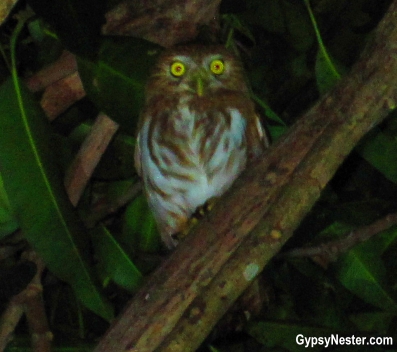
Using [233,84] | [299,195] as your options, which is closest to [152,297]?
[299,195]

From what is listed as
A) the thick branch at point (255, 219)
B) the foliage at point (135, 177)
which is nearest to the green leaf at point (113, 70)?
the foliage at point (135, 177)

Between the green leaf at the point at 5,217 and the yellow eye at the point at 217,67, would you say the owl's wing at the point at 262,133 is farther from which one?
the green leaf at the point at 5,217

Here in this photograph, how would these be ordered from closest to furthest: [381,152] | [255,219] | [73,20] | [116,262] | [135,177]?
[255,219], [73,20], [381,152], [116,262], [135,177]

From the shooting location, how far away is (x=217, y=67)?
208cm

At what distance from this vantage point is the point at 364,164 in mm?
2189

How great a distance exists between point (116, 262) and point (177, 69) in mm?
573

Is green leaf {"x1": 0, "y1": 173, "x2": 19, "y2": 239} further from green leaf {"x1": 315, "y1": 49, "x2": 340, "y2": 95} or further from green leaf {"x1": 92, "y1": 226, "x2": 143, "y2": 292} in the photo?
green leaf {"x1": 315, "y1": 49, "x2": 340, "y2": 95}

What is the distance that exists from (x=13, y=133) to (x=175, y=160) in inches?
20.4

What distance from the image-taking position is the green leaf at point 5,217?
69.2 inches

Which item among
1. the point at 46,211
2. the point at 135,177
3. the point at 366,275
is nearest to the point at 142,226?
the point at 135,177

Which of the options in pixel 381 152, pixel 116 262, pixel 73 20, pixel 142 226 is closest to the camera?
pixel 73 20

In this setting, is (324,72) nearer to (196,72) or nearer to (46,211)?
(196,72)

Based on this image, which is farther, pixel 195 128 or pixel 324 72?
pixel 195 128

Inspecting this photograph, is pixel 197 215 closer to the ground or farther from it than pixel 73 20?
closer to the ground
